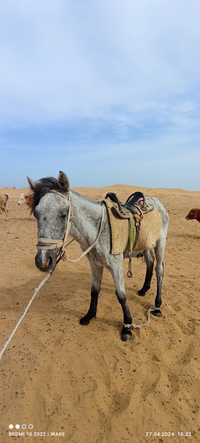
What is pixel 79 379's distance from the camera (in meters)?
3.61

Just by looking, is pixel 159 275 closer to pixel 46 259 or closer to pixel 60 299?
pixel 60 299

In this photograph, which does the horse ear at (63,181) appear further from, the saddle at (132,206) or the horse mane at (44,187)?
the saddle at (132,206)

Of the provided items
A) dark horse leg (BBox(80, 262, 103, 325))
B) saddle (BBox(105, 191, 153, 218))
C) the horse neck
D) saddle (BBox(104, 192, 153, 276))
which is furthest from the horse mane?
dark horse leg (BBox(80, 262, 103, 325))

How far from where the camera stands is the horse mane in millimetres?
3245

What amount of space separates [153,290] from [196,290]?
3.00 ft

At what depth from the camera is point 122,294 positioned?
4105 mm

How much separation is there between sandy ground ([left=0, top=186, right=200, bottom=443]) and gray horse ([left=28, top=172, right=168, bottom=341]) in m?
0.35

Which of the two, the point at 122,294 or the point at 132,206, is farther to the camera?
the point at 132,206

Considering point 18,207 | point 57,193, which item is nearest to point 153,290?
point 57,193

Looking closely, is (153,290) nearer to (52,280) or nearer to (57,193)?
(52,280)

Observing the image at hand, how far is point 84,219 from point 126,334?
1775 mm

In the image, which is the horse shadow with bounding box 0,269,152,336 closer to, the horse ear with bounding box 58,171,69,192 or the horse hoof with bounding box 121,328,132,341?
the horse hoof with bounding box 121,328,132,341

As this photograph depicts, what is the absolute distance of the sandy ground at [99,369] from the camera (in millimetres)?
3086

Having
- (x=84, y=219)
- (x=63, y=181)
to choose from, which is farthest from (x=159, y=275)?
(x=63, y=181)
